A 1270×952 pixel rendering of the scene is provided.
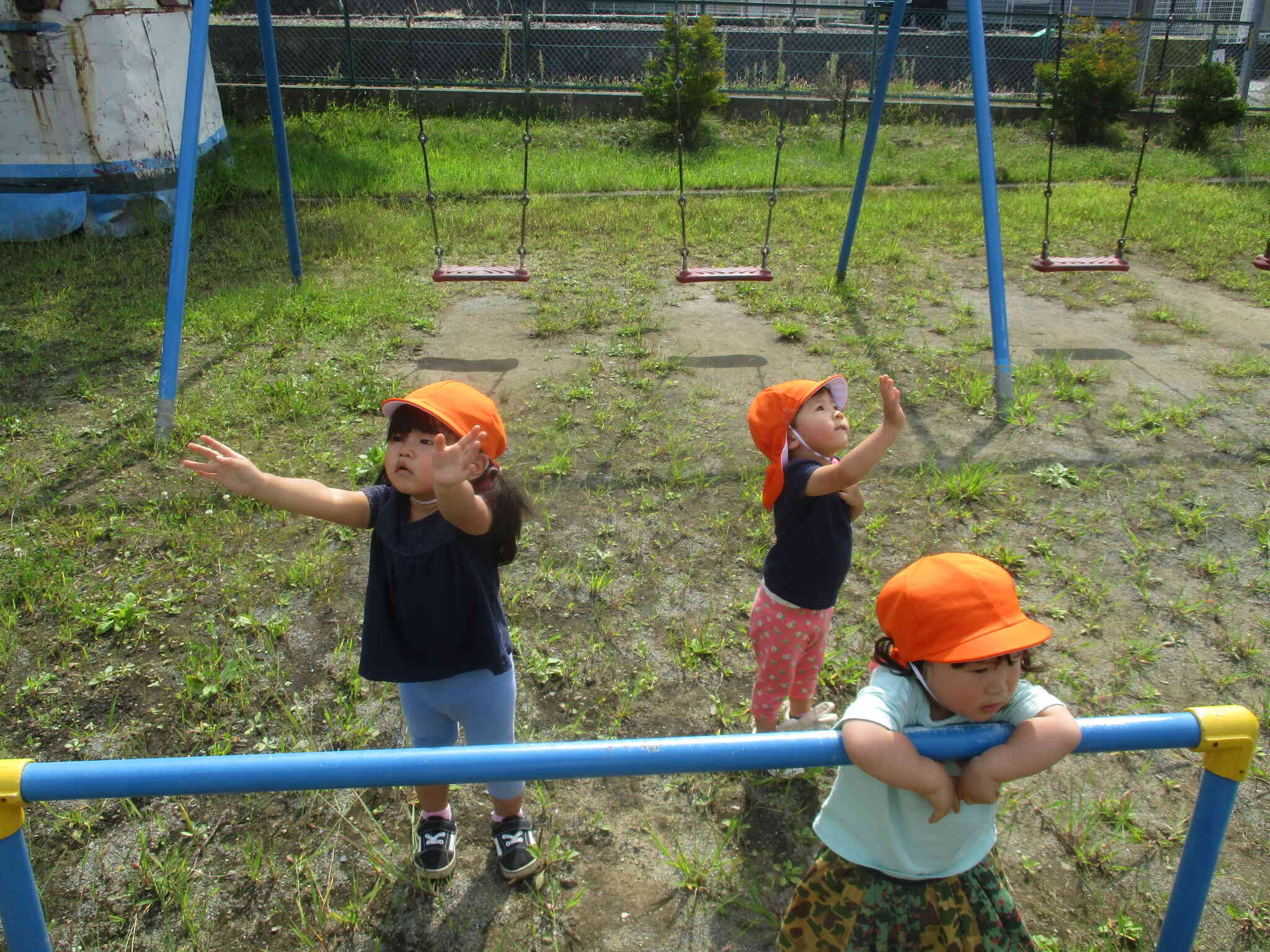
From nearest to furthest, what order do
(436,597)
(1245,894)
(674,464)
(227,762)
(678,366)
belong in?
(227,762), (436,597), (1245,894), (674,464), (678,366)

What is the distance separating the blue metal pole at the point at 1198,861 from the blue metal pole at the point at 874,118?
14.9 ft

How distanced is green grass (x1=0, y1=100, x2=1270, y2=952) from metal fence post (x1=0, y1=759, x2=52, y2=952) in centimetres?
63

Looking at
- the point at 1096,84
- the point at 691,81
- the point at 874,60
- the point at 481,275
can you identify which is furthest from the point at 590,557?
the point at 1096,84

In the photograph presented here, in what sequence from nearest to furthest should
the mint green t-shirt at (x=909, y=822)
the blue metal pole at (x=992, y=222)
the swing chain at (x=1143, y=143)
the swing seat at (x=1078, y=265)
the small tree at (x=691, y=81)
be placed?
the mint green t-shirt at (x=909, y=822) → the blue metal pole at (x=992, y=222) → the swing chain at (x=1143, y=143) → the swing seat at (x=1078, y=265) → the small tree at (x=691, y=81)

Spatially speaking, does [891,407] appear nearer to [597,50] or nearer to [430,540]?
[430,540]

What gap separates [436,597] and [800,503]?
82cm

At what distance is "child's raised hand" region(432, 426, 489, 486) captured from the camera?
1.65 metres


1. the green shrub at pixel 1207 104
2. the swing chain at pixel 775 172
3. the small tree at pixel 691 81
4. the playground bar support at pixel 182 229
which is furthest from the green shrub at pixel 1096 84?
the playground bar support at pixel 182 229

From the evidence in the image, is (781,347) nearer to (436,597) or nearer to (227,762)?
(436,597)

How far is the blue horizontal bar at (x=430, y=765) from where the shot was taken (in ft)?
4.09

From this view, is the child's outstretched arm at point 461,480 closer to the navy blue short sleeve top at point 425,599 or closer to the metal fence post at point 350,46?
the navy blue short sleeve top at point 425,599

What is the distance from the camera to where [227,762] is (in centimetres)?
126

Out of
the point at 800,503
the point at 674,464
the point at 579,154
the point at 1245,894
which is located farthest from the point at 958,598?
the point at 579,154

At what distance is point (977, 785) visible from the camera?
1.37 metres
